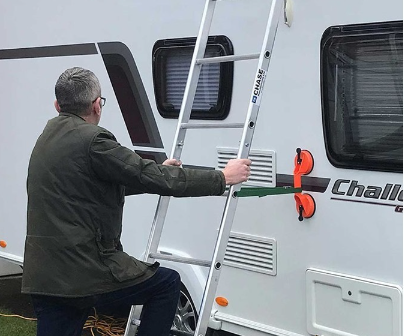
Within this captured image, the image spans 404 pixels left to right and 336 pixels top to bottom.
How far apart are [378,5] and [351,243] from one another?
3.84ft

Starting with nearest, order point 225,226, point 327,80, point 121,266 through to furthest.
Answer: point 121,266
point 225,226
point 327,80

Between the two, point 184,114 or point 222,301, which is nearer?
point 184,114

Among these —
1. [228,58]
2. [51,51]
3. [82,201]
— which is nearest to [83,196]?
[82,201]

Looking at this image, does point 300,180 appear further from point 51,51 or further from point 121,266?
point 51,51

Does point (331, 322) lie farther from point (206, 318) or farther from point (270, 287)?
point (206, 318)

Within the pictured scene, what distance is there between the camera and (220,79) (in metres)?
4.16

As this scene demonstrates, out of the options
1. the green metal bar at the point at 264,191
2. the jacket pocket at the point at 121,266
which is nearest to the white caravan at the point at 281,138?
the green metal bar at the point at 264,191

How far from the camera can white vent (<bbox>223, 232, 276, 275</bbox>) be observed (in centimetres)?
401

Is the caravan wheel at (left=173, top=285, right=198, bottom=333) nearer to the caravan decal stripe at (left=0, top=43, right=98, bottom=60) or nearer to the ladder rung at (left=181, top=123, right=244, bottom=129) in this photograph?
the ladder rung at (left=181, top=123, right=244, bottom=129)

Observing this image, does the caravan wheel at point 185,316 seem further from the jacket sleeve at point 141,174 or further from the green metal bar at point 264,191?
the jacket sleeve at point 141,174

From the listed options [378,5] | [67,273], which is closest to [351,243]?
[378,5]

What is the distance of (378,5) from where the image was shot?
135 inches

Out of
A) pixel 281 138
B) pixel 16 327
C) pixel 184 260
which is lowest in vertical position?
pixel 16 327

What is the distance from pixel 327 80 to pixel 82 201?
142 cm
